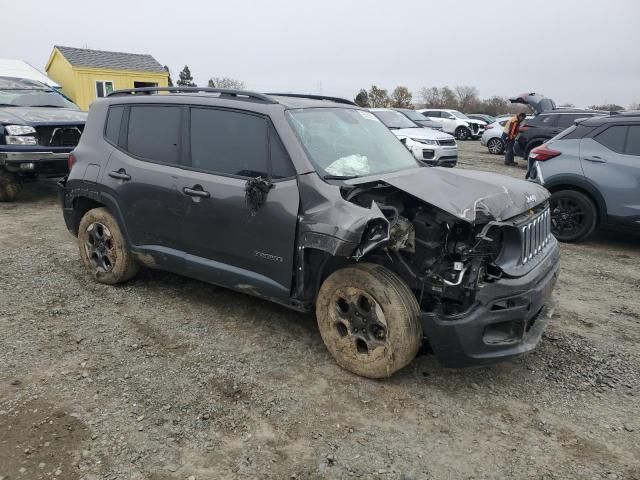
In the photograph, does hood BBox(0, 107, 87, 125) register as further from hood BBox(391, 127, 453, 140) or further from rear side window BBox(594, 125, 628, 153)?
rear side window BBox(594, 125, 628, 153)

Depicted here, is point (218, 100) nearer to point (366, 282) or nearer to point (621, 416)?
point (366, 282)

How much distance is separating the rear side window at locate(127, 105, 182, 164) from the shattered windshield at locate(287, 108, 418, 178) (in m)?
1.09

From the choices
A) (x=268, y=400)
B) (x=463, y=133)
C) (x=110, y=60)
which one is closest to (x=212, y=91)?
(x=268, y=400)

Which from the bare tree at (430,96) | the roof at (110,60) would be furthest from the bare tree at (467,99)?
the roof at (110,60)

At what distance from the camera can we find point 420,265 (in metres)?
3.12

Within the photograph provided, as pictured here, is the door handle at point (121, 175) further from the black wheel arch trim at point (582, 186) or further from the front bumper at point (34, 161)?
the black wheel arch trim at point (582, 186)

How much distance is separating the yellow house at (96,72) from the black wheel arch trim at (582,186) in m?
23.2

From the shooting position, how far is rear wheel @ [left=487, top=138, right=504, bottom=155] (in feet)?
60.2

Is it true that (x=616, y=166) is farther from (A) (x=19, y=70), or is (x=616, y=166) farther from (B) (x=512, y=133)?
(A) (x=19, y=70)

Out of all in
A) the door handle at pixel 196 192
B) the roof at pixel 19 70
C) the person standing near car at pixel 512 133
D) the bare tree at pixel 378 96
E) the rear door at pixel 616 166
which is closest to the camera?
the door handle at pixel 196 192

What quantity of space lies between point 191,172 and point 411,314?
2074 mm

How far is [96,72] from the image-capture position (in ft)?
82.2

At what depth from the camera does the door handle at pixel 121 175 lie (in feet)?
14.0

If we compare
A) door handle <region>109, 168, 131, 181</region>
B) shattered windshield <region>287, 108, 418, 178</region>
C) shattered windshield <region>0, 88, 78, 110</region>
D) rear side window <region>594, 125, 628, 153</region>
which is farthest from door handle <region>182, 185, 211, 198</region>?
shattered windshield <region>0, 88, 78, 110</region>
